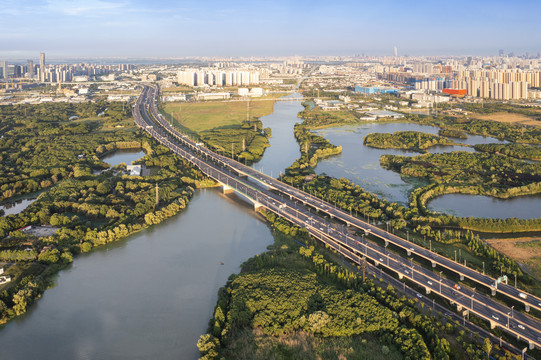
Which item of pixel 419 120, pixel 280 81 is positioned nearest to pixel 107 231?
pixel 419 120

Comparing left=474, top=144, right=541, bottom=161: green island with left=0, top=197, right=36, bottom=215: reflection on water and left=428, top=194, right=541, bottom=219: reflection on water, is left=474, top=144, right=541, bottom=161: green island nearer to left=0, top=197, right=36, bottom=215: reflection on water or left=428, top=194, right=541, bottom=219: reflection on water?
left=428, top=194, right=541, bottom=219: reflection on water

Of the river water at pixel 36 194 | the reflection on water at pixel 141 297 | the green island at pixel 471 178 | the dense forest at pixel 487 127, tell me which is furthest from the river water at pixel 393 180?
the river water at pixel 36 194

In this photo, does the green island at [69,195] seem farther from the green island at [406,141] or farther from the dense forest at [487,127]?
the dense forest at [487,127]

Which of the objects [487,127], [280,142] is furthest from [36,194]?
[487,127]

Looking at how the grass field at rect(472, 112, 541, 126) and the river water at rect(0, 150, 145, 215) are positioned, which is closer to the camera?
the river water at rect(0, 150, 145, 215)

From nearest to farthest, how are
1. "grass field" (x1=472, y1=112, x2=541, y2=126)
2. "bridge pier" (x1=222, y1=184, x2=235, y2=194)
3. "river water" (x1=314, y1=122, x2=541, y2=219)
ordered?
"river water" (x1=314, y1=122, x2=541, y2=219)
"bridge pier" (x1=222, y1=184, x2=235, y2=194)
"grass field" (x1=472, y1=112, x2=541, y2=126)

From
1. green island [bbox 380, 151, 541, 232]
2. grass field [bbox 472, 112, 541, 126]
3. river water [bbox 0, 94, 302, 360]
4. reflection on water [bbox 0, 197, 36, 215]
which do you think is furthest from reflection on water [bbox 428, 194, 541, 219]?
grass field [bbox 472, 112, 541, 126]
